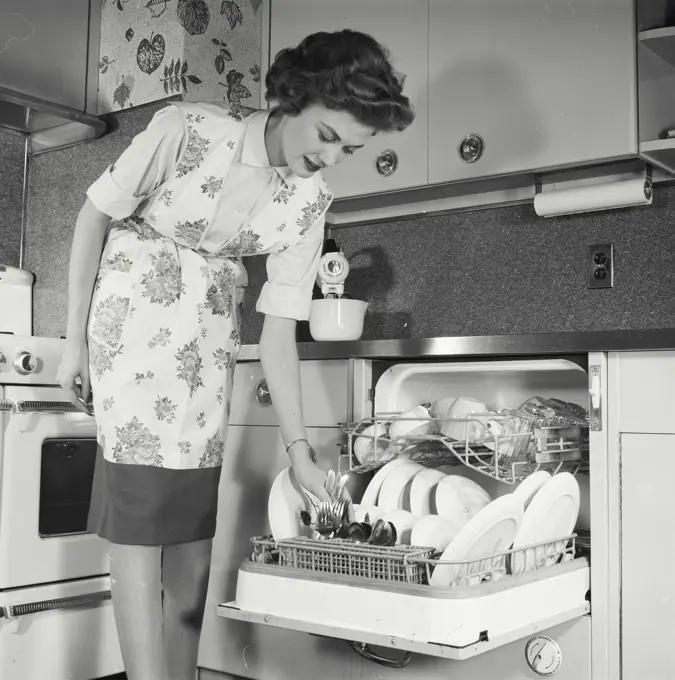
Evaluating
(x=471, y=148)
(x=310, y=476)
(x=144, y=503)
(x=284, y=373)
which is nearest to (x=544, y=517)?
(x=310, y=476)

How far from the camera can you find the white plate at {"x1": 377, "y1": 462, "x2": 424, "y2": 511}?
1.70 metres

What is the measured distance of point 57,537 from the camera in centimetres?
227

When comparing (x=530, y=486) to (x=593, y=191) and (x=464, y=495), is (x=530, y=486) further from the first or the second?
(x=593, y=191)

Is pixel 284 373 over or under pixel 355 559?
over

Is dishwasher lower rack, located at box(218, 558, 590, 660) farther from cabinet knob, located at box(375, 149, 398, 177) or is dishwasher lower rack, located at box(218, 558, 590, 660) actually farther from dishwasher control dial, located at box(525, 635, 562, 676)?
cabinet knob, located at box(375, 149, 398, 177)

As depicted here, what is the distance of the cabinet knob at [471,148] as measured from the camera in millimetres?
2049

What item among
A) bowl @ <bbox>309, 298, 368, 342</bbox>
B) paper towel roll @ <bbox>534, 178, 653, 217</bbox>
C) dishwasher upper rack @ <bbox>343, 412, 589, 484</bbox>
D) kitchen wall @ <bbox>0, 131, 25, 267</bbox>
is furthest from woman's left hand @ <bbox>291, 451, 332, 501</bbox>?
kitchen wall @ <bbox>0, 131, 25, 267</bbox>

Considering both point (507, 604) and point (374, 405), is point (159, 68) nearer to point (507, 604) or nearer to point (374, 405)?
point (374, 405)

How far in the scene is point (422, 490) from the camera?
1.68m

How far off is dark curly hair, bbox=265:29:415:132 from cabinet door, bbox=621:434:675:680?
703mm

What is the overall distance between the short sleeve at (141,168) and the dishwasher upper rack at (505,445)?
1.97 feet

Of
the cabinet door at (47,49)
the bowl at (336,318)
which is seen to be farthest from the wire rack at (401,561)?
the cabinet door at (47,49)

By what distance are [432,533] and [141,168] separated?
784 millimetres

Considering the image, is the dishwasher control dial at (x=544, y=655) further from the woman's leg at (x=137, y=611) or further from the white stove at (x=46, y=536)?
the white stove at (x=46, y=536)
